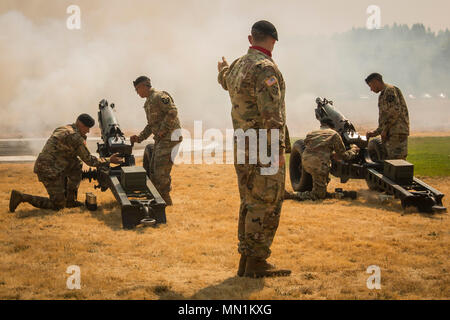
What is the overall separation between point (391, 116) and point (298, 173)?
198cm

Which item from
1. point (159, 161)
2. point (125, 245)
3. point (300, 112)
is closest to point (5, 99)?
point (300, 112)

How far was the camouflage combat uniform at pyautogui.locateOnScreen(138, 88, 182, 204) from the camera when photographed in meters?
8.42

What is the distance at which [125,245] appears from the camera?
628 centimetres

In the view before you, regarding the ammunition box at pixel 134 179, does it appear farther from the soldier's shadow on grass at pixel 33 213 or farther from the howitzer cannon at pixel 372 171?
the howitzer cannon at pixel 372 171

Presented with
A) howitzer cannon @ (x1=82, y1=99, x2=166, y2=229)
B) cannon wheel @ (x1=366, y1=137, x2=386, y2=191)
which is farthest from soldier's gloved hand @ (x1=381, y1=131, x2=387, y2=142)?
howitzer cannon @ (x1=82, y1=99, x2=166, y2=229)

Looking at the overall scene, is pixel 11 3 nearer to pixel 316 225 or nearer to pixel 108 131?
pixel 108 131

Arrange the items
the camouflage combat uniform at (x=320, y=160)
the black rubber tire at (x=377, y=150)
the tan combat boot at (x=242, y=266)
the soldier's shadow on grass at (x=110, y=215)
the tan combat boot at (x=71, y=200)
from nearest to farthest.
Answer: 1. the tan combat boot at (x=242, y=266)
2. the soldier's shadow on grass at (x=110, y=215)
3. the tan combat boot at (x=71, y=200)
4. the camouflage combat uniform at (x=320, y=160)
5. the black rubber tire at (x=377, y=150)

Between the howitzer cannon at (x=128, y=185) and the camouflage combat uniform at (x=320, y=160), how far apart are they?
2.46 meters

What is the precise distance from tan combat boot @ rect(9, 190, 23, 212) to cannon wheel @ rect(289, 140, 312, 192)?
438 cm

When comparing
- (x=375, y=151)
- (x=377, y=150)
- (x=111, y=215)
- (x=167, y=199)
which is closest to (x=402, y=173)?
(x=377, y=150)

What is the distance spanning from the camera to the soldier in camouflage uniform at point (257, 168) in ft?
15.8

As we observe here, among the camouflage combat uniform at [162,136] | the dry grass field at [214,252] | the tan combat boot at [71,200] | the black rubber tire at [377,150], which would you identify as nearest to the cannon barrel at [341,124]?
the black rubber tire at [377,150]

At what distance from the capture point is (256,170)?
16.0 feet
